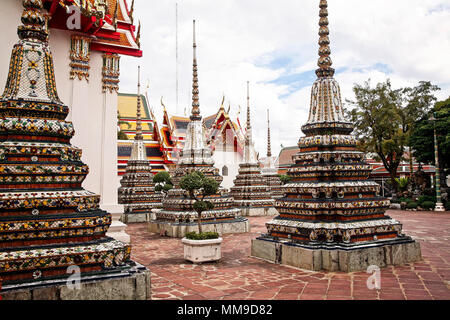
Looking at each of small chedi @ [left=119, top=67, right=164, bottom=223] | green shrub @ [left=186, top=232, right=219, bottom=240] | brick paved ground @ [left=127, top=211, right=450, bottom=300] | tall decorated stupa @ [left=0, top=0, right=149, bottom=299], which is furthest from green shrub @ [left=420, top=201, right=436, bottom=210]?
tall decorated stupa @ [left=0, top=0, right=149, bottom=299]

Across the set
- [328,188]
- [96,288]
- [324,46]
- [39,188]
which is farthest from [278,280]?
[324,46]

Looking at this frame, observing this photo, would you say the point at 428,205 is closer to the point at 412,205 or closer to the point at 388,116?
the point at 412,205

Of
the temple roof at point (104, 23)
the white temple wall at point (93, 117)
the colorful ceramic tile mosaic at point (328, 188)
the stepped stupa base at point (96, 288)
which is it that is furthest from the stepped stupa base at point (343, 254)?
the temple roof at point (104, 23)

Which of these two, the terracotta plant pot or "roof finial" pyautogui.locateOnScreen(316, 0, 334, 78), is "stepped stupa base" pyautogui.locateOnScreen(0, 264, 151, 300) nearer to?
the terracotta plant pot

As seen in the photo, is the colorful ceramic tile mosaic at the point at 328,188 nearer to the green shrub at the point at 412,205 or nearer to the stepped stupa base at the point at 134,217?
the stepped stupa base at the point at 134,217

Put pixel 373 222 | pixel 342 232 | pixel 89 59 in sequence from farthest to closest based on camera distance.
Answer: pixel 89 59
pixel 373 222
pixel 342 232

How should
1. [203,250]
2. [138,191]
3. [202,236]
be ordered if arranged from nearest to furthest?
1. [203,250]
2. [202,236]
3. [138,191]

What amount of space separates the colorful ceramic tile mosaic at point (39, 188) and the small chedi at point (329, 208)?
3658 millimetres

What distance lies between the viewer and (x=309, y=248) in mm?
6898

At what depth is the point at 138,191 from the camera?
1880 cm

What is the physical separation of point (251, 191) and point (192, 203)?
8.40 meters

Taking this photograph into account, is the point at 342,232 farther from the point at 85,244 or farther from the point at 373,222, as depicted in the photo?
the point at 85,244

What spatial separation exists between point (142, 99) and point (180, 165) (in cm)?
2359
